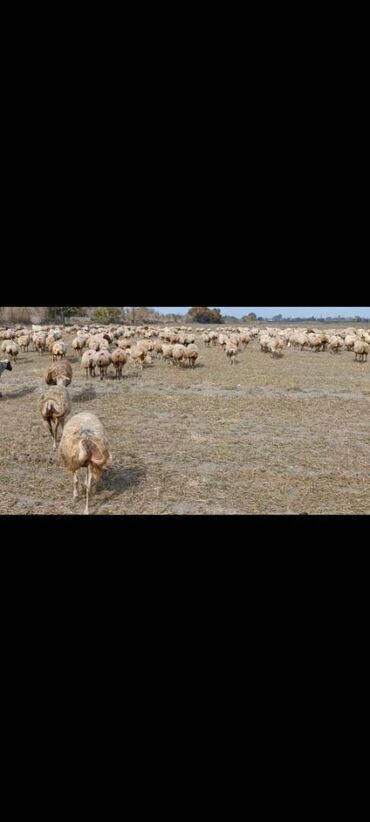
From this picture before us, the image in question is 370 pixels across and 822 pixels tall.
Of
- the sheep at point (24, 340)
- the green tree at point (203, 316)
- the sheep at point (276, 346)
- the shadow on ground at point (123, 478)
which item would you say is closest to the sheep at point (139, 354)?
the sheep at point (24, 340)

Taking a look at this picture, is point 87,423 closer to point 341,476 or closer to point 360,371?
point 341,476

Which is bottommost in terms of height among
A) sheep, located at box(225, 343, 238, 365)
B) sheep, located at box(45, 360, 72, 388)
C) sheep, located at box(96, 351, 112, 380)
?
sheep, located at box(45, 360, 72, 388)

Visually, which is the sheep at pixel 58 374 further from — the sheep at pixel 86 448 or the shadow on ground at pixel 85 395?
the sheep at pixel 86 448

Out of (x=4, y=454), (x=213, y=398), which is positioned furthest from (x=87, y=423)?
(x=213, y=398)

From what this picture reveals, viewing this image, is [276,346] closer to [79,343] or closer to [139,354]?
[139,354]

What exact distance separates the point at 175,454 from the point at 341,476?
3.08m

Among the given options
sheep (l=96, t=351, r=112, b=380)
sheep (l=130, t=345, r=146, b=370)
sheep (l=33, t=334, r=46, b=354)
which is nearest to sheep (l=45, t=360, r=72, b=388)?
sheep (l=96, t=351, r=112, b=380)

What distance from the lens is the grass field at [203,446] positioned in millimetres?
6496

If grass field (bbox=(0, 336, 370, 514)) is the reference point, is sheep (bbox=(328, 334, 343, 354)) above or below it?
above

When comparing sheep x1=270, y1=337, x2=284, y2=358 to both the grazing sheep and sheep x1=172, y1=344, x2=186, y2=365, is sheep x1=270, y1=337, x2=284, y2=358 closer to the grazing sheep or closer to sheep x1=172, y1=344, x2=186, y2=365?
sheep x1=172, y1=344, x2=186, y2=365

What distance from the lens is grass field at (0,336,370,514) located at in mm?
6496

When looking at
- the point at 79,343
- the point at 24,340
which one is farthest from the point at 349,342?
the point at 24,340

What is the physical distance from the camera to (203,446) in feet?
29.6
